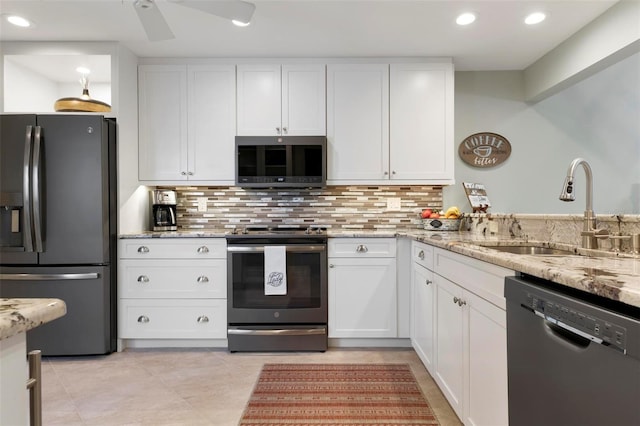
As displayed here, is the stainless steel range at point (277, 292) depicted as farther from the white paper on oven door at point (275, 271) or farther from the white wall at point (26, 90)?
the white wall at point (26, 90)

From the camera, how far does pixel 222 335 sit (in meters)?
2.69

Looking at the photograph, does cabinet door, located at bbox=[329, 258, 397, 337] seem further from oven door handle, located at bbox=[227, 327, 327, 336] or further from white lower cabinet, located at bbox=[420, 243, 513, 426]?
white lower cabinet, located at bbox=[420, 243, 513, 426]

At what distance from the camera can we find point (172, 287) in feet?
8.84

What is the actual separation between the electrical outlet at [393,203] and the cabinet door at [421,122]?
344 millimetres

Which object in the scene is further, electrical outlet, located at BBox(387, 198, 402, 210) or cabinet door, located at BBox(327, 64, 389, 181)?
electrical outlet, located at BBox(387, 198, 402, 210)

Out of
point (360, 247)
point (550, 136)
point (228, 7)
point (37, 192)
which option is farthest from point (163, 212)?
point (550, 136)

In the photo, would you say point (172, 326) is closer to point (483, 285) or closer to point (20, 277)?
point (20, 277)

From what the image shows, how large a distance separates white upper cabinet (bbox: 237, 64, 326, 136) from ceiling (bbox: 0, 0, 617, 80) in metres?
0.13

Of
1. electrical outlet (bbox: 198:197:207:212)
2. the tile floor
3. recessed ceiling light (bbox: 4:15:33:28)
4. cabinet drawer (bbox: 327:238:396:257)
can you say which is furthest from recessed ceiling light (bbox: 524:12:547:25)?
recessed ceiling light (bbox: 4:15:33:28)

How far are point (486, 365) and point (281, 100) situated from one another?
2401 mm

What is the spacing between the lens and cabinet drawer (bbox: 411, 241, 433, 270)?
217 cm

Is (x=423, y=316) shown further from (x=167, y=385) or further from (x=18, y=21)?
(x=18, y=21)

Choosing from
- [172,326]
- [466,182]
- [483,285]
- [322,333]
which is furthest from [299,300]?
[466,182]

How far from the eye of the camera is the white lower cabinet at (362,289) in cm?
270
